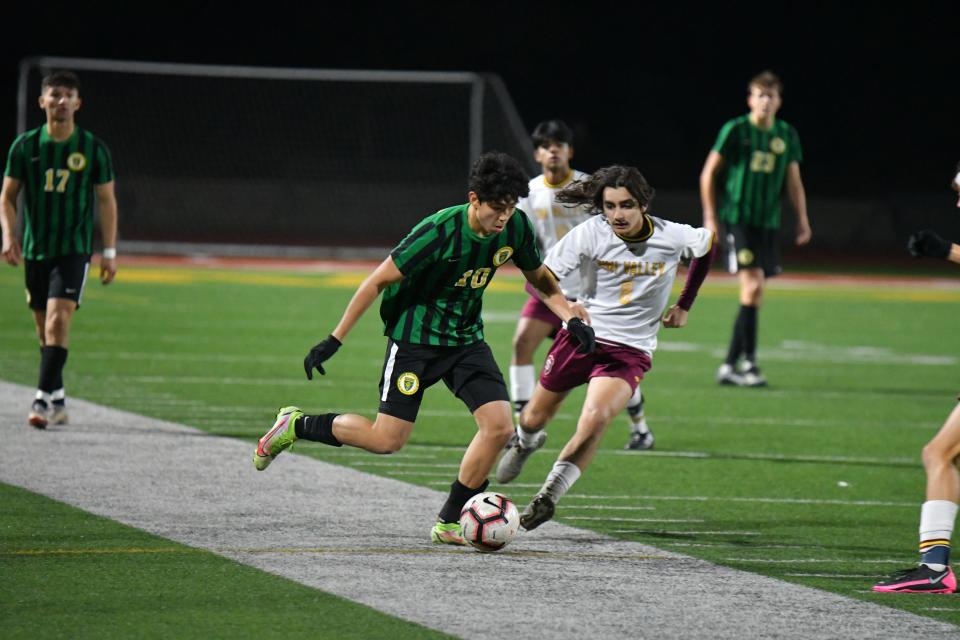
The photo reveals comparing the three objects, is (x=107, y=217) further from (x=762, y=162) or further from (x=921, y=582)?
(x=762, y=162)

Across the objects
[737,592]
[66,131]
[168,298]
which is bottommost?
[168,298]

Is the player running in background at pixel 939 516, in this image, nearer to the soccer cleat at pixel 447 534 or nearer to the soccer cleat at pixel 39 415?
the soccer cleat at pixel 447 534

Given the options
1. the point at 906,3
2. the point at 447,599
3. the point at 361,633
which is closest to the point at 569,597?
the point at 447,599

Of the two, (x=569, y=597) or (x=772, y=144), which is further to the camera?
(x=772, y=144)

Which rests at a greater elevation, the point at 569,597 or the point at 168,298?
the point at 569,597

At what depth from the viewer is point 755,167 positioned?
13531 mm

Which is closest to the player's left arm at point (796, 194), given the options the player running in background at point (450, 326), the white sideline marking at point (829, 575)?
the player running in background at point (450, 326)

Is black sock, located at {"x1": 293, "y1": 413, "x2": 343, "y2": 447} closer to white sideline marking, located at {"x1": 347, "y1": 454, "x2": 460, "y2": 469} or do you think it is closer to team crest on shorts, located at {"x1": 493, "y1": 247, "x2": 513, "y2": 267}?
team crest on shorts, located at {"x1": 493, "y1": 247, "x2": 513, "y2": 267}

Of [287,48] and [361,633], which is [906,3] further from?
[361,633]

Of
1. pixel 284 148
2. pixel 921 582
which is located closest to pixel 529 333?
pixel 921 582

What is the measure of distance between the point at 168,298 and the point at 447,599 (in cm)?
1544

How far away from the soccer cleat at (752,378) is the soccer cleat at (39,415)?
607 cm

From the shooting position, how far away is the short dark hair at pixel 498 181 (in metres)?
6.47

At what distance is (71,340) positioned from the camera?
15.4 metres
